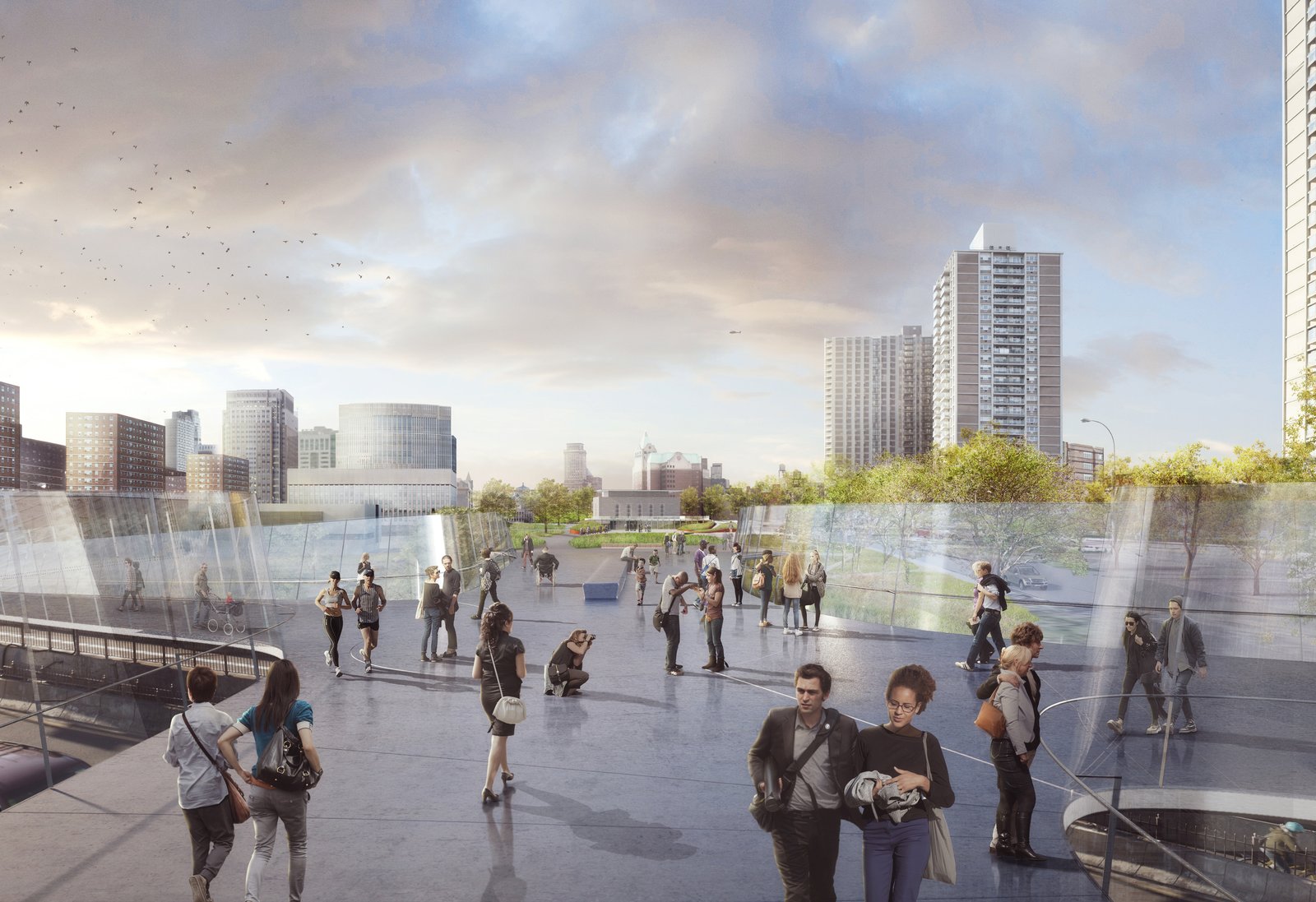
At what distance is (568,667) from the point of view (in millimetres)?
11336

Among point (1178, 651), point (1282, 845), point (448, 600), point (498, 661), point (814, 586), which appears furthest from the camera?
point (814, 586)

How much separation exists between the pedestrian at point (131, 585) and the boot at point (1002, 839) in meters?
14.6

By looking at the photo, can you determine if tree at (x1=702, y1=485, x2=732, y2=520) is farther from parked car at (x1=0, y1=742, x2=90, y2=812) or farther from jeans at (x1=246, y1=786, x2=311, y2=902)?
jeans at (x1=246, y1=786, x2=311, y2=902)

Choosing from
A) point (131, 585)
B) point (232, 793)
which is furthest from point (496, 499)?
point (232, 793)

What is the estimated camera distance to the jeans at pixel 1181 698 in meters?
9.37

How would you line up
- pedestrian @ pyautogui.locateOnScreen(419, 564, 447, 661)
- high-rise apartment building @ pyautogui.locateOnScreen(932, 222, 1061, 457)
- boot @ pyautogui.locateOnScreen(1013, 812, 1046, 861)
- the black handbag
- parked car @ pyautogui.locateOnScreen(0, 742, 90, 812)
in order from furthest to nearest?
high-rise apartment building @ pyautogui.locateOnScreen(932, 222, 1061, 457) < pedestrian @ pyautogui.locateOnScreen(419, 564, 447, 661) < parked car @ pyautogui.locateOnScreen(0, 742, 90, 812) < boot @ pyautogui.locateOnScreen(1013, 812, 1046, 861) < the black handbag

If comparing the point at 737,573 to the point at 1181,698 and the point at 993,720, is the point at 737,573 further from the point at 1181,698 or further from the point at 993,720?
the point at 993,720

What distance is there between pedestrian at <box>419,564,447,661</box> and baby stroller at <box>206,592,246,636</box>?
397cm

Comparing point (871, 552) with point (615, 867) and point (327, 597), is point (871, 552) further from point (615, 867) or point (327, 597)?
point (615, 867)

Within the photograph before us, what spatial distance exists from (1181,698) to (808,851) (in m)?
7.50

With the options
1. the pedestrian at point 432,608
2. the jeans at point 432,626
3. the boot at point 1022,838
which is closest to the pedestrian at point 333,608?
the pedestrian at point 432,608

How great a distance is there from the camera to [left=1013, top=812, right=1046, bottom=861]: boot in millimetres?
6125

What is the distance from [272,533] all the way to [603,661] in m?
19.8

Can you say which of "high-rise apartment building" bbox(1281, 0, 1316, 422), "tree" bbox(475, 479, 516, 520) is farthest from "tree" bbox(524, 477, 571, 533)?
"high-rise apartment building" bbox(1281, 0, 1316, 422)
